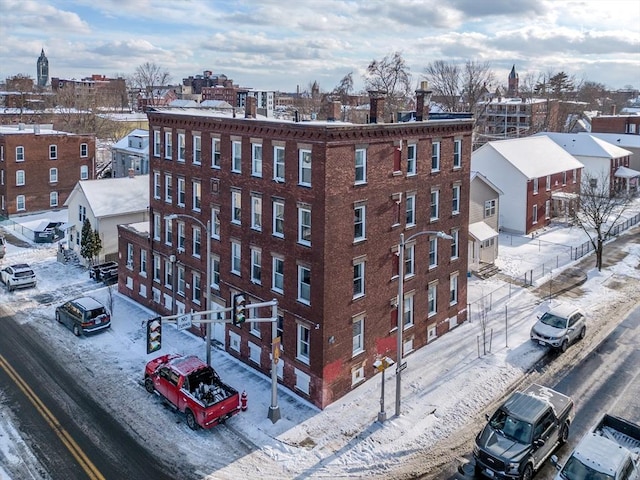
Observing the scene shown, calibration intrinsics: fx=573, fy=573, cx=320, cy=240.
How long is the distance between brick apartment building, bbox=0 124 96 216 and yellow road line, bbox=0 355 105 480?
127 ft

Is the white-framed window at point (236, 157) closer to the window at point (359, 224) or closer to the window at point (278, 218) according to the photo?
the window at point (278, 218)

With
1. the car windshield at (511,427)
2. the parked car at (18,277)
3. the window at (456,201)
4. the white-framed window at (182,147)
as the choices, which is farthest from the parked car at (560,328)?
the parked car at (18,277)

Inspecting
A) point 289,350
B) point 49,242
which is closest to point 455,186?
point 289,350

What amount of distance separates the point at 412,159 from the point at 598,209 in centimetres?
2552

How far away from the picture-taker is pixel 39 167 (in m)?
65.2

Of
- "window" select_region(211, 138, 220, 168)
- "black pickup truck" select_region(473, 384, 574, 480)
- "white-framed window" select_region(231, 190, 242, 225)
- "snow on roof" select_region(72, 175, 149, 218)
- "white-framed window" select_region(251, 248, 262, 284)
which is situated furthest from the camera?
"snow on roof" select_region(72, 175, 149, 218)

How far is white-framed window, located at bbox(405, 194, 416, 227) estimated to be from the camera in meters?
29.7

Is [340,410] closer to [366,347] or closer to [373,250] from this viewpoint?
[366,347]

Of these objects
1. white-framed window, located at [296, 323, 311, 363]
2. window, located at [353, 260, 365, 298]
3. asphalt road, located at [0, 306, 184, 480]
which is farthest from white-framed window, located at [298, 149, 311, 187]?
asphalt road, located at [0, 306, 184, 480]

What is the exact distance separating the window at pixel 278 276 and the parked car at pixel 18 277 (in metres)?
23.6

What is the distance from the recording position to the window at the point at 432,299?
32.1 m

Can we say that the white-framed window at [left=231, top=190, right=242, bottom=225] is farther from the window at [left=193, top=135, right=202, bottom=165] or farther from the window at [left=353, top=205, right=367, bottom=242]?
the window at [left=353, top=205, right=367, bottom=242]

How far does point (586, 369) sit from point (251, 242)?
18.6 m

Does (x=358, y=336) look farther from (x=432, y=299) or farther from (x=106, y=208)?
(x=106, y=208)
